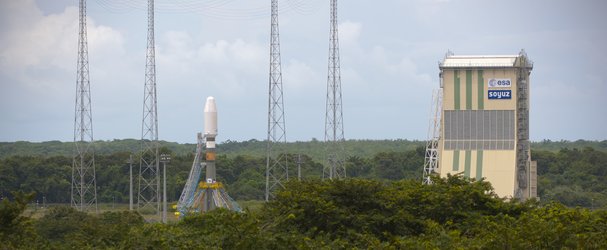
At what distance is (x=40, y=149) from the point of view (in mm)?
189875

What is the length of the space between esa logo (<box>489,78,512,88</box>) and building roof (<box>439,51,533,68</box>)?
91 centimetres

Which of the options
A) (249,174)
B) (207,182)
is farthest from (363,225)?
(249,174)

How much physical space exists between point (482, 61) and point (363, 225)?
119 ft

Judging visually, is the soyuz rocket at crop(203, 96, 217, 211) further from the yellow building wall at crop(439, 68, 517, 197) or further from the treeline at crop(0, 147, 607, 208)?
the yellow building wall at crop(439, 68, 517, 197)

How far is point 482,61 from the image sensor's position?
8131 cm

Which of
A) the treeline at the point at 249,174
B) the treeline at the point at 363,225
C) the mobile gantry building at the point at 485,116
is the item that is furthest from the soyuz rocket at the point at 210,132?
the treeline at the point at 363,225

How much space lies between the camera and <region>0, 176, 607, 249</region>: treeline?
38.6 m

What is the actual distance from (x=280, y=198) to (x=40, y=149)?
5723 inches

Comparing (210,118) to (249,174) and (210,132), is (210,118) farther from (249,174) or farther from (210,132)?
(249,174)

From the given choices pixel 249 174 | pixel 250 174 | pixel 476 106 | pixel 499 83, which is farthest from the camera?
pixel 249 174

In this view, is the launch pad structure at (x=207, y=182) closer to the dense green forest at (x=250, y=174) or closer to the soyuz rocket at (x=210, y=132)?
the soyuz rocket at (x=210, y=132)

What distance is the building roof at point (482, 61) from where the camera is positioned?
80.4 m

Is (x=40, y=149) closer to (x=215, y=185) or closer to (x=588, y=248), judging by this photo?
(x=215, y=185)

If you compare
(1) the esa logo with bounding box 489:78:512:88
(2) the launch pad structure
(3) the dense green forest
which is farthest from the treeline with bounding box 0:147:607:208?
(1) the esa logo with bounding box 489:78:512:88
